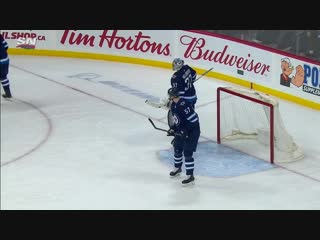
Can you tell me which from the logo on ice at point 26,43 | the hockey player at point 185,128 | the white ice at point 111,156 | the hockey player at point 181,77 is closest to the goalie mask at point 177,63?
the hockey player at point 181,77

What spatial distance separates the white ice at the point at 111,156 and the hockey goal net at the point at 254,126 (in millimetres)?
195

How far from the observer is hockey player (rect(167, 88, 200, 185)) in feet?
21.4

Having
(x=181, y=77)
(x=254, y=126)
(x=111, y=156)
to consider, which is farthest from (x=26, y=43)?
(x=181, y=77)

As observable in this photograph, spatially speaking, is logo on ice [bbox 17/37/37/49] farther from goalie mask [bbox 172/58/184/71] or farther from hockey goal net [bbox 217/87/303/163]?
goalie mask [bbox 172/58/184/71]

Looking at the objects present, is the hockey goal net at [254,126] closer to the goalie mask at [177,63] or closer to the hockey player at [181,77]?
the hockey player at [181,77]

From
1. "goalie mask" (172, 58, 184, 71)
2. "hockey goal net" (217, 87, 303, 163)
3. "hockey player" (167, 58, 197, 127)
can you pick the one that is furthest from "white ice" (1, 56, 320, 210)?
"goalie mask" (172, 58, 184, 71)

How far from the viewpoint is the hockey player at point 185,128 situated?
21.4 ft

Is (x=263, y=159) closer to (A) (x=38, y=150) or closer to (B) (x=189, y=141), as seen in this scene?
(B) (x=189, y=141)

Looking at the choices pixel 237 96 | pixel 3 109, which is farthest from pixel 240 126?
pixel 3 109

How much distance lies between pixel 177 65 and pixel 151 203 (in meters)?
1.26

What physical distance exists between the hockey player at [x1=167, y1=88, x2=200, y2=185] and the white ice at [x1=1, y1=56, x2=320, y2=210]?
23 centimetres

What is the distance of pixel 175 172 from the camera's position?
695 cm

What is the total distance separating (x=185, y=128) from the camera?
659 cm

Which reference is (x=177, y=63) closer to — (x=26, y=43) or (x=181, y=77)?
(x=181, y=77)
